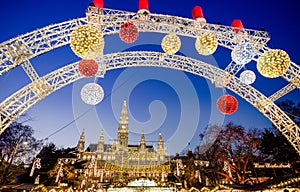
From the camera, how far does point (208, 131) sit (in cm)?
2183

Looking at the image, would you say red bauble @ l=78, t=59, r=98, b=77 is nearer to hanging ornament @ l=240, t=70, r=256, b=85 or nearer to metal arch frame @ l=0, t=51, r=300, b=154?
metal arch frame @ l=0, t=51, r=300, b=154

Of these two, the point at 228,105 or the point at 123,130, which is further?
the point at 123,130

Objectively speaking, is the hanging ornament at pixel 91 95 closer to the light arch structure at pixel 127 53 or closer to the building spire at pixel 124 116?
the light arch structure at pixel 127 53

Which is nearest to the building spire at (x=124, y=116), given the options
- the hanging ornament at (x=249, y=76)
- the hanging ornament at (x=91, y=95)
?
the hanging ornament at (x=91, y=95)

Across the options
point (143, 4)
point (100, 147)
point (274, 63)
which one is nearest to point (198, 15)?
point (143, 4)

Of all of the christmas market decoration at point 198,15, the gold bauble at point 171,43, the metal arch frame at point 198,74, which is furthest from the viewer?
the metal arch frame at point 198,74

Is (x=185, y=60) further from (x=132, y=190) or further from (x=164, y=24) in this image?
(x=132, y=190)

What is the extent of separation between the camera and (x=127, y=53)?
10.9 meters

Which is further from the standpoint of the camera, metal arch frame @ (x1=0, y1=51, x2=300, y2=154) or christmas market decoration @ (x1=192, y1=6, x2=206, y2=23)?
metal arch frame @ (x1=0, y1=51, x2=300, y2=154)

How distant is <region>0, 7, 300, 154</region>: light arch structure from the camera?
307 inches

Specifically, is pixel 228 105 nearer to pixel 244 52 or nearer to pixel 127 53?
pixel 244 52

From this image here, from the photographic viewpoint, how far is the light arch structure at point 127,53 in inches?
307

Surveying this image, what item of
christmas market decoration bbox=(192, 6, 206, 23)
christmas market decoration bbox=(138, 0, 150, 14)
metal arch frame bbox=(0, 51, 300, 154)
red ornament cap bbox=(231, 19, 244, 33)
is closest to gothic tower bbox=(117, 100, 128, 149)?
metal arch frame bbox=(0, 51, 300, 154)

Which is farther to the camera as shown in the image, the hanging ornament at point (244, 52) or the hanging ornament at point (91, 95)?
the hanging ornament at point (91, 95)
